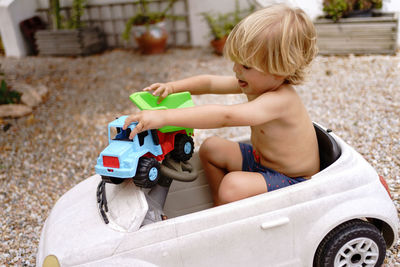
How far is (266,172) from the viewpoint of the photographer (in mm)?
1515

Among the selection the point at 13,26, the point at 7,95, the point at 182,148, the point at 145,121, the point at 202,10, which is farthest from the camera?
the point at 13,26

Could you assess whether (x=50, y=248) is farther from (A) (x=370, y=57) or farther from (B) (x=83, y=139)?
(A) (x=370, y=57)

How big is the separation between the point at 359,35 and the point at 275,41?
125 inches

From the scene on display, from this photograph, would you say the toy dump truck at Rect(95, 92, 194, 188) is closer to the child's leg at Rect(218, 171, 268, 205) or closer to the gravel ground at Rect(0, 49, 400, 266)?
the child's leg at Rect(218, 171, 268, 205)

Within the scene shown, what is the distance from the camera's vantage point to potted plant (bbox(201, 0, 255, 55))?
4.52 m

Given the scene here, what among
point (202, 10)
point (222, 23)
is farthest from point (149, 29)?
point (222, 23)

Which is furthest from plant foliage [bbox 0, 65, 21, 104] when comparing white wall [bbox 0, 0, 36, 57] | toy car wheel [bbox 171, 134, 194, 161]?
toy car wheel [bbox 171, 134, 194, 161]

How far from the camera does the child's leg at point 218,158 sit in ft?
5.41

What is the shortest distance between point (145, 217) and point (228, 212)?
12.2 inches

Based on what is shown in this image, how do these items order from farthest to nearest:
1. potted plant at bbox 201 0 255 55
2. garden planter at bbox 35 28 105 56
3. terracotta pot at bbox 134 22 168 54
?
1. garden planter at bbox 35 28 105 56
2. terracotta pot at bbox 134 22 168 54
3. potted plant at bbox 201 0 255 55

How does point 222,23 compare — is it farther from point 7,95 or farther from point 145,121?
point 145,121

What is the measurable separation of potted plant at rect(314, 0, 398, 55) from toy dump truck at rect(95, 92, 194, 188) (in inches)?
124

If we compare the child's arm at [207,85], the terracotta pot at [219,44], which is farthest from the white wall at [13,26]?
the child's arm at [207,85]

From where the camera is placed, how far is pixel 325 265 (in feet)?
4.34
